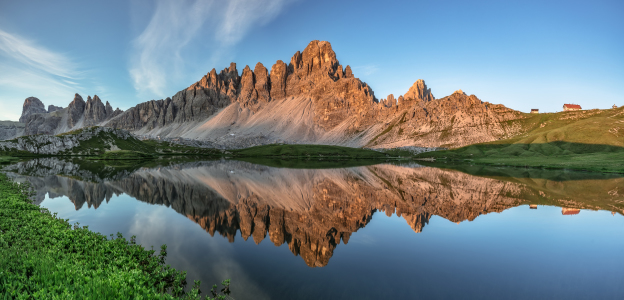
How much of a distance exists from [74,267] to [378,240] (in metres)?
18.6

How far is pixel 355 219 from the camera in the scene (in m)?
27.5

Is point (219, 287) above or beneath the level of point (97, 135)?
beneath

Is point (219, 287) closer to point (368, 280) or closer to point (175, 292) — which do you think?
point (175, 292)

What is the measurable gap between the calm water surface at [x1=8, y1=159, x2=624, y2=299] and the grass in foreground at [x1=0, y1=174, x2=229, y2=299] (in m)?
1.84

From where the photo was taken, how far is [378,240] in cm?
2186

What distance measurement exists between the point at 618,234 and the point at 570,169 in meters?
89.7

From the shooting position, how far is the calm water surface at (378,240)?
1444 cm

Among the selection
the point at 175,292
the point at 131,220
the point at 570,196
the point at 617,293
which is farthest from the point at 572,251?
the point at 131,220

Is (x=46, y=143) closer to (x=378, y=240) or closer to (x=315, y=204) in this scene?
(x=315, y=204)

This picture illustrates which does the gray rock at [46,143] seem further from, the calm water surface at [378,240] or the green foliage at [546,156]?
the green foliage at [546,156]

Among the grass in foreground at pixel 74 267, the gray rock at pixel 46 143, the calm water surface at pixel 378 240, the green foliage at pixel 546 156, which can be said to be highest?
the gray rock at pixel 46 143

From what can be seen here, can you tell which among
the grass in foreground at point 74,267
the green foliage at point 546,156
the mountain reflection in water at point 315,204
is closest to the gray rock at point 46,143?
the mountain reflection in water at point 315,204

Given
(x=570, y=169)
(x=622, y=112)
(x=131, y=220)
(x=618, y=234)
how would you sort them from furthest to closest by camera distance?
(x=622, y=112)
(x=570, y=169)
(x=131, y=220)
(x=618, y=234)

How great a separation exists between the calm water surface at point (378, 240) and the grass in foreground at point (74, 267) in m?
1.84
